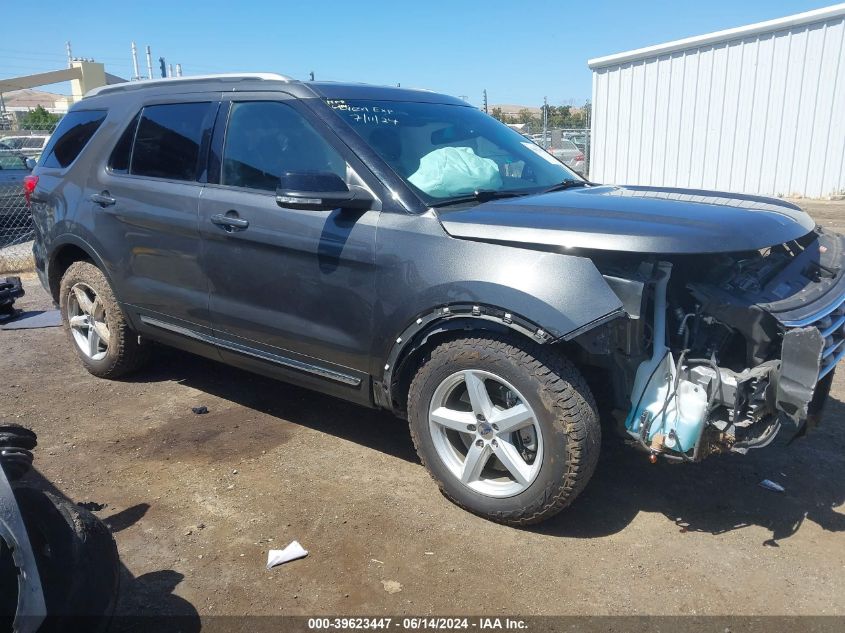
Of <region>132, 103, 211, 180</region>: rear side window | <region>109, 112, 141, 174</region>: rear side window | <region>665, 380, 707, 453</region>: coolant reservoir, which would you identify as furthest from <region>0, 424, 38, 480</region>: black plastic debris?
<region>109, 112, 141, 174</region>: rear side window

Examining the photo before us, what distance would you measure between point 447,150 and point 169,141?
68.2 inches

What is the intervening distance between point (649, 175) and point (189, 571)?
1589 centimetres

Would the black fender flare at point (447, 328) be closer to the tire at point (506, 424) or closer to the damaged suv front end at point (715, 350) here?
the tire at point (506, 424)

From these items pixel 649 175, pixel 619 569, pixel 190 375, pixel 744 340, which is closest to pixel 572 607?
pixel 619 569

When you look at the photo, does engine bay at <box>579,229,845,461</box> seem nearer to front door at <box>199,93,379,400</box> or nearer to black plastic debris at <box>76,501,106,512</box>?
front door at <box>199,93,379,400</box>

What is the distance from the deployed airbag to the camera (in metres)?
3.47

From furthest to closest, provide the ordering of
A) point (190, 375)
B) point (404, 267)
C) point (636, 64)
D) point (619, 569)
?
1. point (636, 64)
2. point (190, 375)
3. point (404, 267)
4. point (619, 569)

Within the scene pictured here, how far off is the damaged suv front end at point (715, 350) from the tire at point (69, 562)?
2.02 meters

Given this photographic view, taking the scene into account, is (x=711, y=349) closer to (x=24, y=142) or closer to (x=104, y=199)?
(x=104, y=199)

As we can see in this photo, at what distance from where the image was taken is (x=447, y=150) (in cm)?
385

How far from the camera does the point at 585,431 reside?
9.45 ft

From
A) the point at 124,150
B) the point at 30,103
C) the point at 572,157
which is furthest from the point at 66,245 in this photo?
the point at 30,103

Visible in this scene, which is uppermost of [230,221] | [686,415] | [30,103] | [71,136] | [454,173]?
[30,103]

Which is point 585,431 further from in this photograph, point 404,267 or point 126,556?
point 126,556
